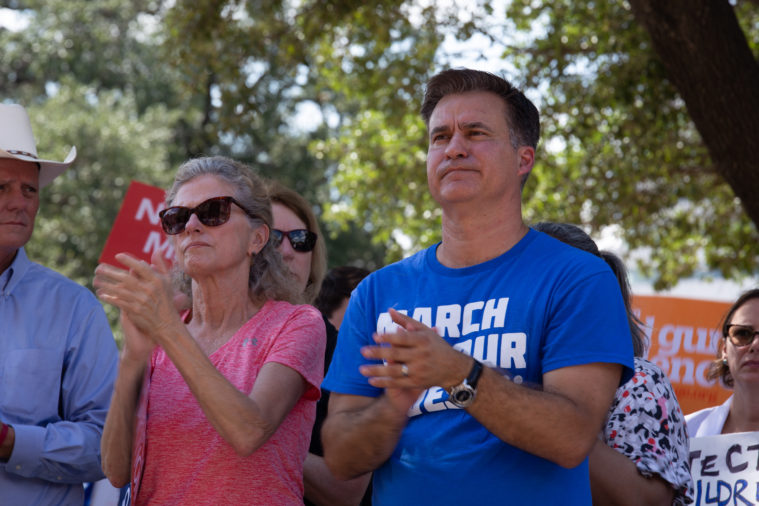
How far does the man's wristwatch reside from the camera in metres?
2.18

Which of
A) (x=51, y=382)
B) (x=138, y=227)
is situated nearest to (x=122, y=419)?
(x=51, y=382)

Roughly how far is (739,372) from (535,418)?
Result: 2.54 metres

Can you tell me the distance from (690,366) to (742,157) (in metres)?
1.75

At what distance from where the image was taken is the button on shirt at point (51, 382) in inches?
126

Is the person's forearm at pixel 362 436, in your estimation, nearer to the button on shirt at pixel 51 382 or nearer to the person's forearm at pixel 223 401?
the person's forearm at pixel 223 401

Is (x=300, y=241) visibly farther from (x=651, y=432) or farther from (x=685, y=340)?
(x=685, y=340)

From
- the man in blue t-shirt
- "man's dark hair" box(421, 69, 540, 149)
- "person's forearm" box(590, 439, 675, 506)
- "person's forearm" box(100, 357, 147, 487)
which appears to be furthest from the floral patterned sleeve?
"person's forearm" box(100, 357, 147, 487)

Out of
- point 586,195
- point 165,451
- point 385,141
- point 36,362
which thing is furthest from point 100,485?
point 385,141

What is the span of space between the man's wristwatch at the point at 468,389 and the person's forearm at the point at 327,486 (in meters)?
1.27

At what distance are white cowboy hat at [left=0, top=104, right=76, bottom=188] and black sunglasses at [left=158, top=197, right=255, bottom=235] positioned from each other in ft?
2.35

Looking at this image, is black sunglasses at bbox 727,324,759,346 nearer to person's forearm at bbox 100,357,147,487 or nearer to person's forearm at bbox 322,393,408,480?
person's forearm at bbox 322,393,408,480

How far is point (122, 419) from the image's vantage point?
2916 millimetres

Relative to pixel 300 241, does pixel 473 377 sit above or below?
below

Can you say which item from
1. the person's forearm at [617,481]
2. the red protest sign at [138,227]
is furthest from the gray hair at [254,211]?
the red protest sign at [138,227]
